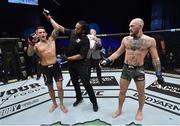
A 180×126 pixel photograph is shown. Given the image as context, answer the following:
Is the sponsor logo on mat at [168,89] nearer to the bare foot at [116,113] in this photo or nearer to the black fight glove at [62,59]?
the bare foot at [116,113]

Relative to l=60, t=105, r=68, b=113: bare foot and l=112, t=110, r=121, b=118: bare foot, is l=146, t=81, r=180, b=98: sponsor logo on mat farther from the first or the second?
l=60, t=105, r=68, b=113: bare foot

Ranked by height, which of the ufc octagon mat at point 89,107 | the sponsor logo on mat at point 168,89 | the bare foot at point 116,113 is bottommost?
the sponsor logo on mat at point 168,89

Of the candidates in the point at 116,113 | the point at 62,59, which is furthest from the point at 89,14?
the point at 116,113

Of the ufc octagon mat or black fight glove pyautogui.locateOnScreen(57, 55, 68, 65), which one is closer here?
the ufc octagon mat

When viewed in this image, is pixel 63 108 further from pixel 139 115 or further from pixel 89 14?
pixel 89 14

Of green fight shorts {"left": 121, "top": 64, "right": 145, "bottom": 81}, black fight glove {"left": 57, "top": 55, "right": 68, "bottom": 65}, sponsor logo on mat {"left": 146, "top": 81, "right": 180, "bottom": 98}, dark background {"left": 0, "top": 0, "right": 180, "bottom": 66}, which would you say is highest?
dark background {"left": 0, "top": 0, "right": 180, "bottom": 66}

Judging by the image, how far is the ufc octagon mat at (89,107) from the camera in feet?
12.2

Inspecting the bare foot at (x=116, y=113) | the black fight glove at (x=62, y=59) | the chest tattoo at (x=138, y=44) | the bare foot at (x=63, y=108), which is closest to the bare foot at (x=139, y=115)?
the bare foot at (x=116, y=113)

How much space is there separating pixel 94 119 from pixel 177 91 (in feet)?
8.23

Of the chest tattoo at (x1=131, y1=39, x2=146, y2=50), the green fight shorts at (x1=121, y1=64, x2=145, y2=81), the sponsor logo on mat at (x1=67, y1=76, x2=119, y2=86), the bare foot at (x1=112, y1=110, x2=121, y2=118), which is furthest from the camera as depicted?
the sponsor logo on mat at (x1=67, y1=76, x2=119, y2=86)

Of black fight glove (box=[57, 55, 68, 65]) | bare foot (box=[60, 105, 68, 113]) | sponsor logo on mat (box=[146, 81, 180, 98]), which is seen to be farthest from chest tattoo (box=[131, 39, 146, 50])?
sponsor logo on mat (box=[146, 81, 180, 98])

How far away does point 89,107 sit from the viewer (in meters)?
4.38

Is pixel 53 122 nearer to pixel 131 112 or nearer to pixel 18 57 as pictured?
pixel 131 112

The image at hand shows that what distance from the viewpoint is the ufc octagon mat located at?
371cm
